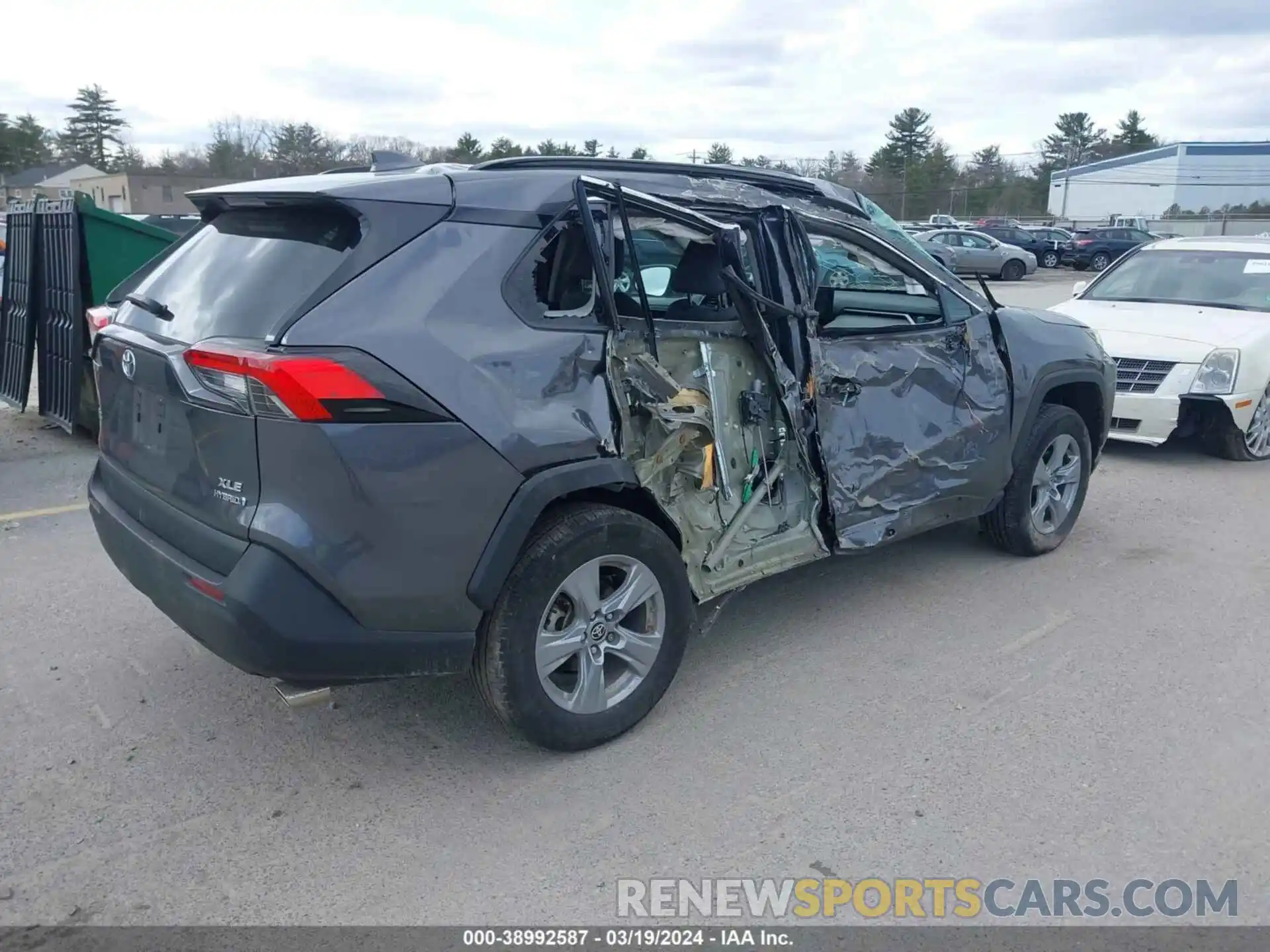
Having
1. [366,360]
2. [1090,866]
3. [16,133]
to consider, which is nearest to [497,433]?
[366,360]

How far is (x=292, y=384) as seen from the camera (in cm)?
271

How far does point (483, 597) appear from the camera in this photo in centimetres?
306

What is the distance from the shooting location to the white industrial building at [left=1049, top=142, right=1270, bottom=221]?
192 feet

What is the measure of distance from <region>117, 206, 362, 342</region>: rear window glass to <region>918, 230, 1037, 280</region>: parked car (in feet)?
92.6

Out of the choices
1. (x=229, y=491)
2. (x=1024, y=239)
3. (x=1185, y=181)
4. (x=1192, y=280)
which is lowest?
(x=229, y=491)

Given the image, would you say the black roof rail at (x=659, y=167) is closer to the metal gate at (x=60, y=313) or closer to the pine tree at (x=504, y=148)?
the metal gate at (x=60, y=313)

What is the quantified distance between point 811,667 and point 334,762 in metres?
1.89

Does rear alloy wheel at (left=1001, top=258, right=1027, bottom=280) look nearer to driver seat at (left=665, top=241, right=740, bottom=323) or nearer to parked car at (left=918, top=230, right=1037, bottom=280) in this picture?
parked car at (left=918, top=230, right=1037, bottom=280)

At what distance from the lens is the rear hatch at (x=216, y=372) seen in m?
2.77

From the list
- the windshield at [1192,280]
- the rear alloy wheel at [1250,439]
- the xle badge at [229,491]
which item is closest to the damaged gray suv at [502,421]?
the xle badge at [229,491]

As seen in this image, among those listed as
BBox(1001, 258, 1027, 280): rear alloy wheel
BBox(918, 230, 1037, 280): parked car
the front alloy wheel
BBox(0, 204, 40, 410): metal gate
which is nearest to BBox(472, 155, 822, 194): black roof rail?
the front alloy wheel

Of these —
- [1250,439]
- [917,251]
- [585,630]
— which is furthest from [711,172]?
[1250,439]

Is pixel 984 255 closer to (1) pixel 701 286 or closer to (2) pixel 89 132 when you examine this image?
(1) pixel 701 286

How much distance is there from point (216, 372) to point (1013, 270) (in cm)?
3050
